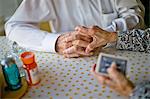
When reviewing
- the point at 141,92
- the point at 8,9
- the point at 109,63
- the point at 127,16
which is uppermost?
the point at 8,9

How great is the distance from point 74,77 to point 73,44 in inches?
9.3

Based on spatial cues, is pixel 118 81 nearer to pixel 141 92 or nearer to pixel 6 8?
pixel 141 92

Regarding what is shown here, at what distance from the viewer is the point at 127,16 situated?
1.48 meters

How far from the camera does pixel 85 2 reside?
152 centimetres

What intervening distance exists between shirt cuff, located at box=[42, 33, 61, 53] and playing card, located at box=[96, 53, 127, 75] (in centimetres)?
43

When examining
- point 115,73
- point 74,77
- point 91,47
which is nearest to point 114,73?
point 115,73

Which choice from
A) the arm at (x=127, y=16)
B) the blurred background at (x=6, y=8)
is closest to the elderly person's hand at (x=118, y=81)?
the arm at (x=127, y=16)

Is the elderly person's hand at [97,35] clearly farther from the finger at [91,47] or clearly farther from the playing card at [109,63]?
the playing card at [109,63]

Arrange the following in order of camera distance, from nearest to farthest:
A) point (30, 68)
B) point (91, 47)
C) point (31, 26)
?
point (30, 68) → point (91, 47) → point (31, 26)

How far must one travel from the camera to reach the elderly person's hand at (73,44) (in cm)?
122

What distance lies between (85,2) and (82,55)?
443 millimetres


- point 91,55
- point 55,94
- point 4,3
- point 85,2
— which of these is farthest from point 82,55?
point 4,3

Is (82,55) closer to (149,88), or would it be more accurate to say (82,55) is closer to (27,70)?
(27,70)

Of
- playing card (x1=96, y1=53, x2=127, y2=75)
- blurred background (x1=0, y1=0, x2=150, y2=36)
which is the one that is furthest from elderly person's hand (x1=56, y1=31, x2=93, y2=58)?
blurred background (x1=0, y1=0, x2=150, y2=36)
